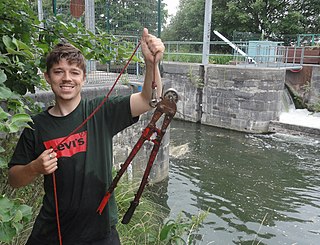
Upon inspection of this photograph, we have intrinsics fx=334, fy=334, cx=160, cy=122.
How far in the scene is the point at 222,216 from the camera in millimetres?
5797

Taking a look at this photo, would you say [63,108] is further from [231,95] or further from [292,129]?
[231,95]

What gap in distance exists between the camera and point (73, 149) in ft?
5.23

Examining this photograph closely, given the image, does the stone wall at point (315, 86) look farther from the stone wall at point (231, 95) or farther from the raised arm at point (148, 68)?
the raised arm at point (148, 68)

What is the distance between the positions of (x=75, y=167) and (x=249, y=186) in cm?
601

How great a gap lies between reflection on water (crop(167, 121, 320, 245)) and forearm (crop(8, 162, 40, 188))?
3160 mm

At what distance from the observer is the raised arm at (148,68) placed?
154 cm

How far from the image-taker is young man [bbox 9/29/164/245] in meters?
1.58

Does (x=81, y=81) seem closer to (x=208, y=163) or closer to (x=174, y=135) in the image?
(x=208, y=163)

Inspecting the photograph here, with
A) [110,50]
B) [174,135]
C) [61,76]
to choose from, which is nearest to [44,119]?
[61,76]

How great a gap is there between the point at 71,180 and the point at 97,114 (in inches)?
13.7

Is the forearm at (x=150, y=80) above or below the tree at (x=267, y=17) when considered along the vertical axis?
below

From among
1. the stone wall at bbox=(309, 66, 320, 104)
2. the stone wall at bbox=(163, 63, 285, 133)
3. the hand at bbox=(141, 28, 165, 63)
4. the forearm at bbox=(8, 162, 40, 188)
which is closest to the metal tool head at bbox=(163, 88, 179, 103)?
the hand at bbox=(141, 28, 165, 63)

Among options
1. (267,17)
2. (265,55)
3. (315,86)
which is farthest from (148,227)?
(267,17)

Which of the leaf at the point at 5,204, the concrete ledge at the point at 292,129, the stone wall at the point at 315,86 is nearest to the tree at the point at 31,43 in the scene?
the leaf at the point at 5,204
